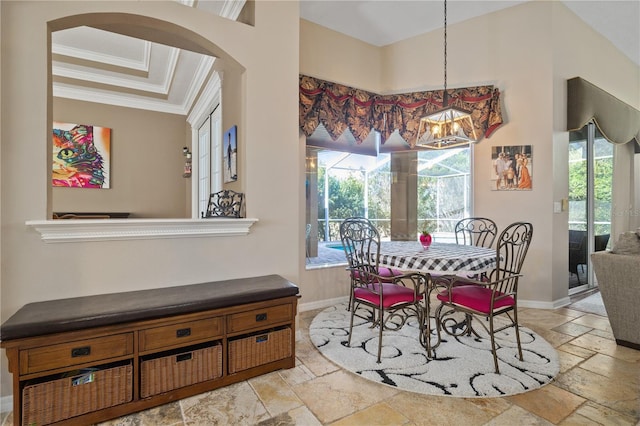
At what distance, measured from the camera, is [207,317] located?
197cm

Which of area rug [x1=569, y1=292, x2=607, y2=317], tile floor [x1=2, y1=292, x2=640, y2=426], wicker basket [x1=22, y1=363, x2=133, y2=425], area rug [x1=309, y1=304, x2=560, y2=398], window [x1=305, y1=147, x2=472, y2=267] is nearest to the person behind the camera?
wicker basket [x1=22, y1=363, x2=133, y2=425]

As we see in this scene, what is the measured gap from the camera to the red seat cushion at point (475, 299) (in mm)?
2285

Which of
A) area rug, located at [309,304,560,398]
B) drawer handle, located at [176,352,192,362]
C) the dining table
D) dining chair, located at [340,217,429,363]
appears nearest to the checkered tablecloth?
the dining table

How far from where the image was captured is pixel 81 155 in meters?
4.88

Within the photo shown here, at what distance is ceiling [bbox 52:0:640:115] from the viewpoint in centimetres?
369

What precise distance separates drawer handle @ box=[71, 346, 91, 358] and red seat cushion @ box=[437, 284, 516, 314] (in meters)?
2.32

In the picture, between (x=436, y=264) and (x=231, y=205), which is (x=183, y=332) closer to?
(x=231, y=205)

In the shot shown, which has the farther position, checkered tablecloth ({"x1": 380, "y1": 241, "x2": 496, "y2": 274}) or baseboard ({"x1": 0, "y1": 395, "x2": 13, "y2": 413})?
checkered tablecloth ({"x1": 380, "y1": 241, "x2": 496, "y2": 274})

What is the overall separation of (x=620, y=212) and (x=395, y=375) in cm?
519

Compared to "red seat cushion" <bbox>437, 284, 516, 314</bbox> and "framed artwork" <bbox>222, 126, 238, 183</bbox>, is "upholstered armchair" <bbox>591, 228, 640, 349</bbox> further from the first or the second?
"framed artwork" <bbox>222, 126, 238, 183</bbox>

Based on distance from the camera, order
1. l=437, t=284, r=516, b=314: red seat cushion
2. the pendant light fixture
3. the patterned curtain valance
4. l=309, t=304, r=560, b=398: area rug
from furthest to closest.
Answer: the patterned curtain valance < the pendant light fixture < l=437, t=284, r=516, b=314: red seat cushion < l=309, t=304, r=560, b=398: area rug

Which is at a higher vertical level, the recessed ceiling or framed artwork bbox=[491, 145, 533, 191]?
the recessed ceiling

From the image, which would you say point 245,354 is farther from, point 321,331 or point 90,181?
point 90,181

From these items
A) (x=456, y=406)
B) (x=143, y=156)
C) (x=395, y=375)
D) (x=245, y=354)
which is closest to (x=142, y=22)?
(x=245, y=354)
